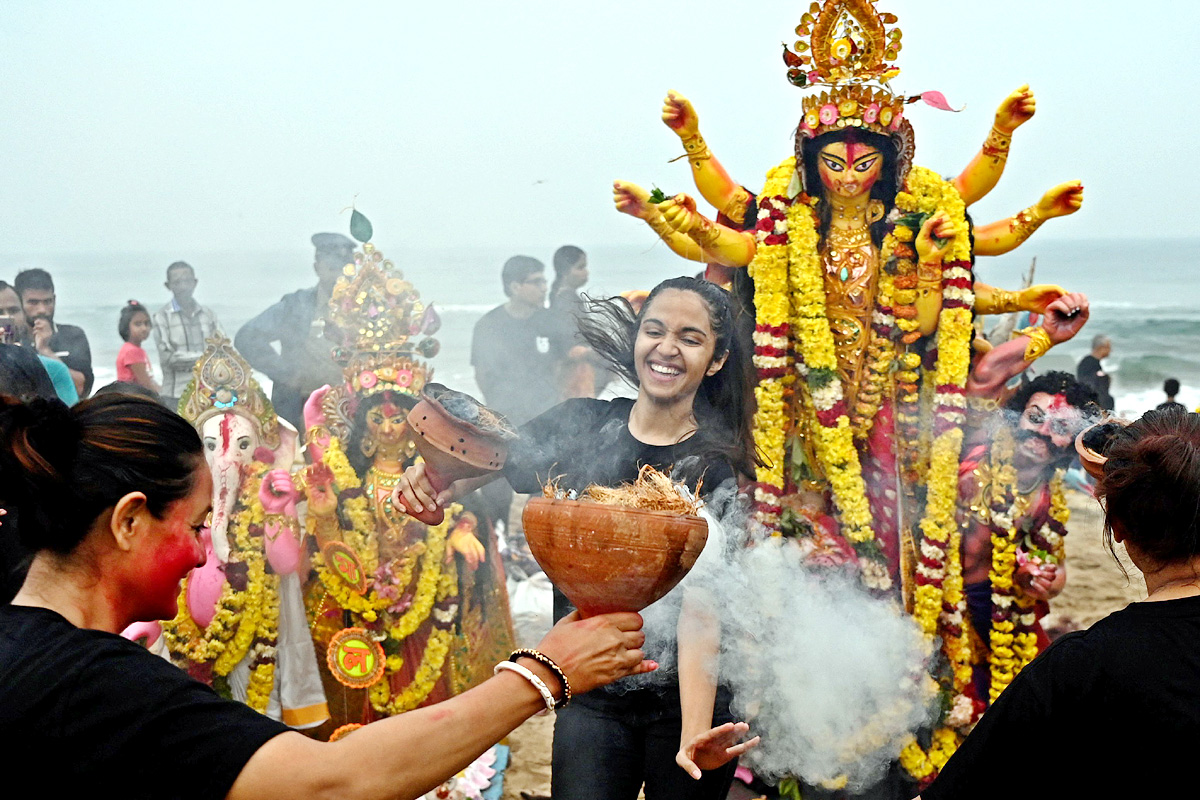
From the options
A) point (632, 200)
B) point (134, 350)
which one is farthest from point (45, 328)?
point (632, 200)

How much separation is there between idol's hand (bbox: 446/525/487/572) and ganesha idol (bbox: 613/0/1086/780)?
1.43 metres

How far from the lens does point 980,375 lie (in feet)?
15.3

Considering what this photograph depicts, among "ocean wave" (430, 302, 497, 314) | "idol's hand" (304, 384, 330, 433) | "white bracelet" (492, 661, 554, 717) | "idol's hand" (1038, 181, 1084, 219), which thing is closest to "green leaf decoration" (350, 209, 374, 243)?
"idol's hand" (304, 384, 330, 433)

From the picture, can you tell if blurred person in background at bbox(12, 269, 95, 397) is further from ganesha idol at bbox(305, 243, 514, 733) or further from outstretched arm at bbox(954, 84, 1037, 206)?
outstretched arm at bbox(954, 84, 1037, 206)

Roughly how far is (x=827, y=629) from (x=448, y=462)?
1782mm

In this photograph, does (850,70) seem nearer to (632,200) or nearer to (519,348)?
(632,200)

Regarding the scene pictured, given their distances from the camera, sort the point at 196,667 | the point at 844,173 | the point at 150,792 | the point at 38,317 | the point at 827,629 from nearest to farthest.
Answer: the point at 150,792 < the point at 827,629 < the point at 844,173 < the point at 196,667 < the point at 38,317

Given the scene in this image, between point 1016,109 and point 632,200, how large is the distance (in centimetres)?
161

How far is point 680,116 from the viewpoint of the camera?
441 cm

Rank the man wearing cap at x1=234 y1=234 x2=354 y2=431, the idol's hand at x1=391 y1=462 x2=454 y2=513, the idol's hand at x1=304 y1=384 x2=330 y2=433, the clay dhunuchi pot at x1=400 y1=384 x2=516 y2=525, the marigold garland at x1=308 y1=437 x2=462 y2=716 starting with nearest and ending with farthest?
the clay dhunuchi pot at x1=400 y1=384 x2=516 y2=525
the idol's hand at x1=391 y1=462 x2=454 y2=513
the marigold garland at x1=308 y1=437 x2=462 y2=716
the idol's hand at x1=304 y1=384 x2=330 y2=433
the man wearing cap at x1=234 y1=234 x2=354 y2=431

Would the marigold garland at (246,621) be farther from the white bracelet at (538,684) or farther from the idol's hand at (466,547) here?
the white bracelet at (538,684)

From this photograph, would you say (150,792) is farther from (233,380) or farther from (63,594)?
(233,380)

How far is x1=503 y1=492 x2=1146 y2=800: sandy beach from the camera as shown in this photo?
534 cm

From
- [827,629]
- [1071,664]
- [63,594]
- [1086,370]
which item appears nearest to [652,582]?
[1071,664]
